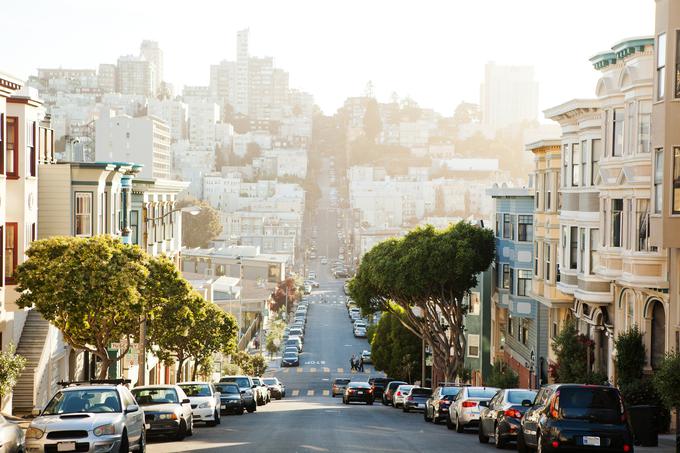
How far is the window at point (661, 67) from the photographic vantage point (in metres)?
32.4

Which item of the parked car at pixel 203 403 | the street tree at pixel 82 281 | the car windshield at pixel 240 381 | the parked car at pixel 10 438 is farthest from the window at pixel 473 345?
the parked car at pixel 10 438

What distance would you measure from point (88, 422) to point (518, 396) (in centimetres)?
1082

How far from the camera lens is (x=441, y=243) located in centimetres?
6322

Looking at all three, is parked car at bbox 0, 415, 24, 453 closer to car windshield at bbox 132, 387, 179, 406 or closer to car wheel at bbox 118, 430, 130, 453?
car wheel at bbox 118, 430, 130, 453

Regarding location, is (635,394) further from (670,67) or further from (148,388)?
(148,388)

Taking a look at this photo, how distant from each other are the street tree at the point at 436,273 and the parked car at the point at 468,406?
28.4m

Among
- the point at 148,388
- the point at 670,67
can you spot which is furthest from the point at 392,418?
the point at 670,67

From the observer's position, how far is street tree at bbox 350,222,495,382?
206ft

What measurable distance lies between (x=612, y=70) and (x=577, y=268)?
8878 millimetres

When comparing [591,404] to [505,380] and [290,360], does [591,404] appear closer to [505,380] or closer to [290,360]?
[505,380]

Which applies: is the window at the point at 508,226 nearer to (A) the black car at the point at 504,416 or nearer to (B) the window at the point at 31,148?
(B) the window at the point at 31,148

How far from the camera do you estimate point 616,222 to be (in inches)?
1534

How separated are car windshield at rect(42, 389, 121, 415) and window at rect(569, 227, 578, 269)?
26.2m

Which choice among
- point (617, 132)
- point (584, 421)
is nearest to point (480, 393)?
point (617, 132)
